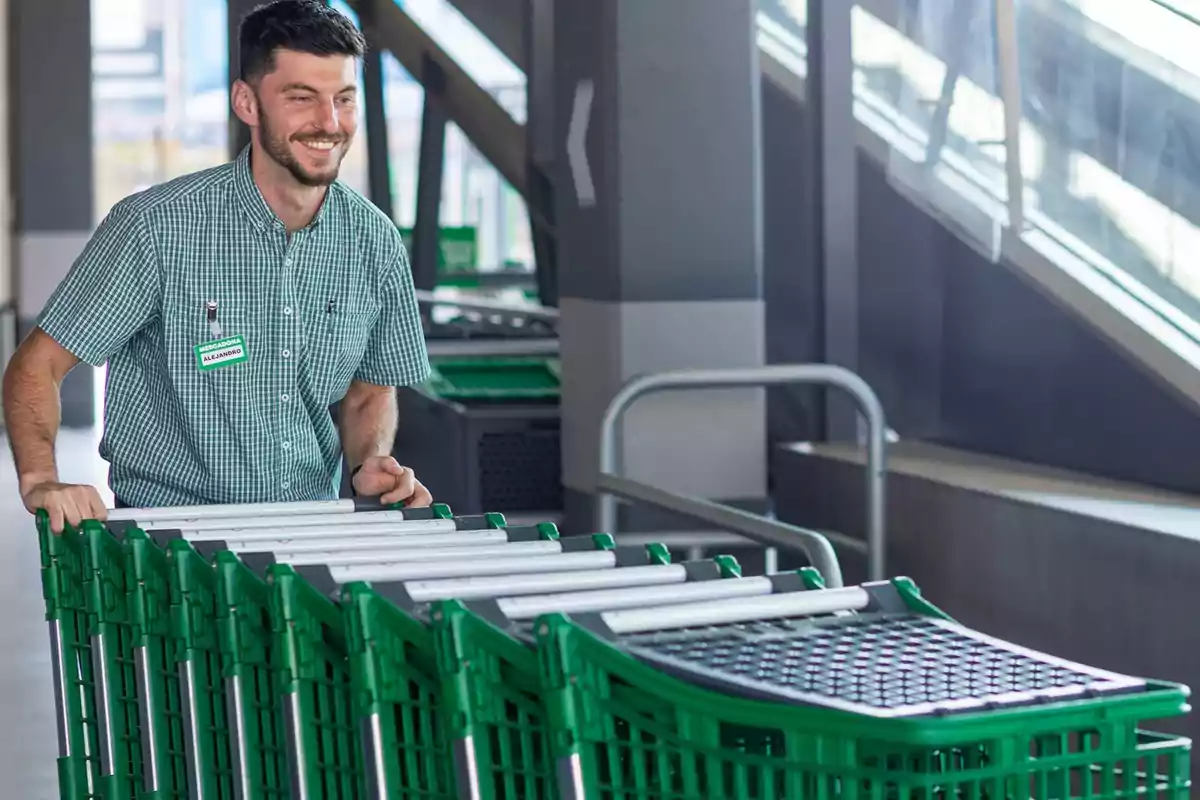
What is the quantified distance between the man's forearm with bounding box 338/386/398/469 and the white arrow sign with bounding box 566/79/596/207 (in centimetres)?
312

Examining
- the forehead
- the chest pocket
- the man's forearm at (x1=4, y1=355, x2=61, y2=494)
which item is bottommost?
the man's forearm at (x1=4, y1=355, x2=61, y2=494)

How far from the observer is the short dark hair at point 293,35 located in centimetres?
260

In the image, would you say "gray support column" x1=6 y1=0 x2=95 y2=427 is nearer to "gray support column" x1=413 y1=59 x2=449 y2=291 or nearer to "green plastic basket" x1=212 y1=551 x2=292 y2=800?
"gray support column" x1=413 y1=59 x2=449 y2=291

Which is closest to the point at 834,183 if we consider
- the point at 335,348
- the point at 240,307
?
the point at 335,348

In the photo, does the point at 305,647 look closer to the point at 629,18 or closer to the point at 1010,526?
the point at 1010,526

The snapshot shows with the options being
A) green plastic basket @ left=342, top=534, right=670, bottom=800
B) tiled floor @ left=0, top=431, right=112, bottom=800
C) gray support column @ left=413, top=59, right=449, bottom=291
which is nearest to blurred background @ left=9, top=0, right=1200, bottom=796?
tiled floor @ left=0, top=431, right=112, bottom=800

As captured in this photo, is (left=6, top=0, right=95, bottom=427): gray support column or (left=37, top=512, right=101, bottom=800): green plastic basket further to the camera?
(left=6, top=0, right=95, bottom=427): gray support column

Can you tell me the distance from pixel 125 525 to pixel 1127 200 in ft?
11.2

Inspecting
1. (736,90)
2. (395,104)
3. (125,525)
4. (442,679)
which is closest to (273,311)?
(125,525)

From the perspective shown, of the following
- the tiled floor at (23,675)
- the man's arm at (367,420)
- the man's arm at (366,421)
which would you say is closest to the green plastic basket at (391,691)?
the man's arm at (366,421)

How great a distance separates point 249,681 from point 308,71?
1012 mm

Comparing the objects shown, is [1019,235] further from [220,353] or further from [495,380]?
[220,353]

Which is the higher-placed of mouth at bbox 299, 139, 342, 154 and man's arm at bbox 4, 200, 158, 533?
mouth at bbox 299, 139, 342, 154

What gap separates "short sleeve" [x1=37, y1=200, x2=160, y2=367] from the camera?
2711 millimetres
